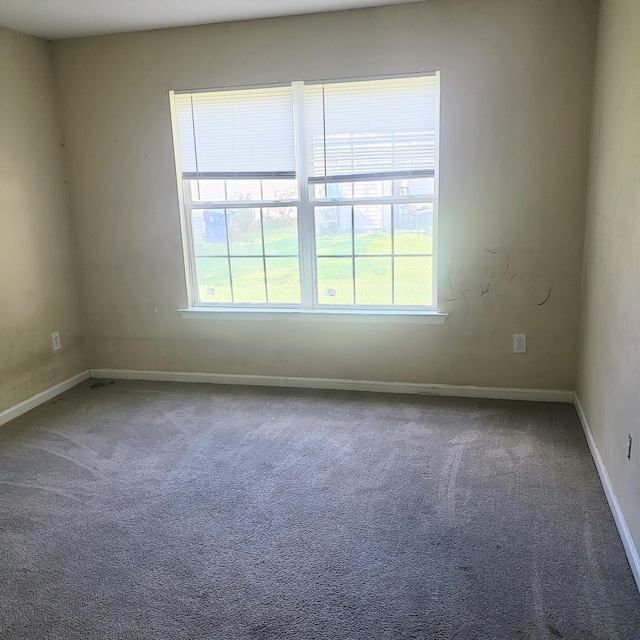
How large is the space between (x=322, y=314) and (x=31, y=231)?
81.7 inches

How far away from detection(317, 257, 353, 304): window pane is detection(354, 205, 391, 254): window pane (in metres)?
0.15

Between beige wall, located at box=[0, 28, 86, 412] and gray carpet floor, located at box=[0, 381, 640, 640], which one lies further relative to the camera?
beige wall, located at box=[0, 28, 86, 412]

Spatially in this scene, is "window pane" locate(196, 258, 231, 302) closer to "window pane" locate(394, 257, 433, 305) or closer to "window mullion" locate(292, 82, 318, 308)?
"window mullion" locate(292, 82, 318, 308)

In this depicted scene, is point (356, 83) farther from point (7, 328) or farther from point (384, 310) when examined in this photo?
point (7, 328)

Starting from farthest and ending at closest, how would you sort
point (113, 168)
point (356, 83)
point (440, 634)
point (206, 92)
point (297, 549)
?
point (113, 168) < point (206, 92) < point (356, 83) < point (297, 549) < point (440, 634)

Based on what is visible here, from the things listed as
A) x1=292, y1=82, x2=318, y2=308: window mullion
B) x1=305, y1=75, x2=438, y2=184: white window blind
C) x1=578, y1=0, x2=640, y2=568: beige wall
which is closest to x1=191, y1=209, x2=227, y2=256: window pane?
x1=292, y1=82, x2=318, y2=308: window mullion

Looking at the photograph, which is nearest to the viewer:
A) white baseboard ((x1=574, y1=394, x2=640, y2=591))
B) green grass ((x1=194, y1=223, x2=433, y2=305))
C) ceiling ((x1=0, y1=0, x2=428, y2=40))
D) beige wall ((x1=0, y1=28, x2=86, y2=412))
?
white baseboard ((x1=574, y1=394, x2=640, y2=591))

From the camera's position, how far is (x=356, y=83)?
137 inches

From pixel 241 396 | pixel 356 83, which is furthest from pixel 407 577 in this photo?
pixel 356 83

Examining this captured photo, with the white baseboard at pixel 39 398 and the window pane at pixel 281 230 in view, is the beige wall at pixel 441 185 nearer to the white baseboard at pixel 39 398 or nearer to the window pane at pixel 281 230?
the white baseboard at pixel 39 398

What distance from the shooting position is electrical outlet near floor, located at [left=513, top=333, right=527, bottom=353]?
3544 millimetres

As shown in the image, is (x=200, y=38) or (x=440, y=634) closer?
(x=440, y=634)

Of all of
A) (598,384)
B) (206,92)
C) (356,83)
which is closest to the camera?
(598,384)

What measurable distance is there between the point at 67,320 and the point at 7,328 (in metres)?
0.59
